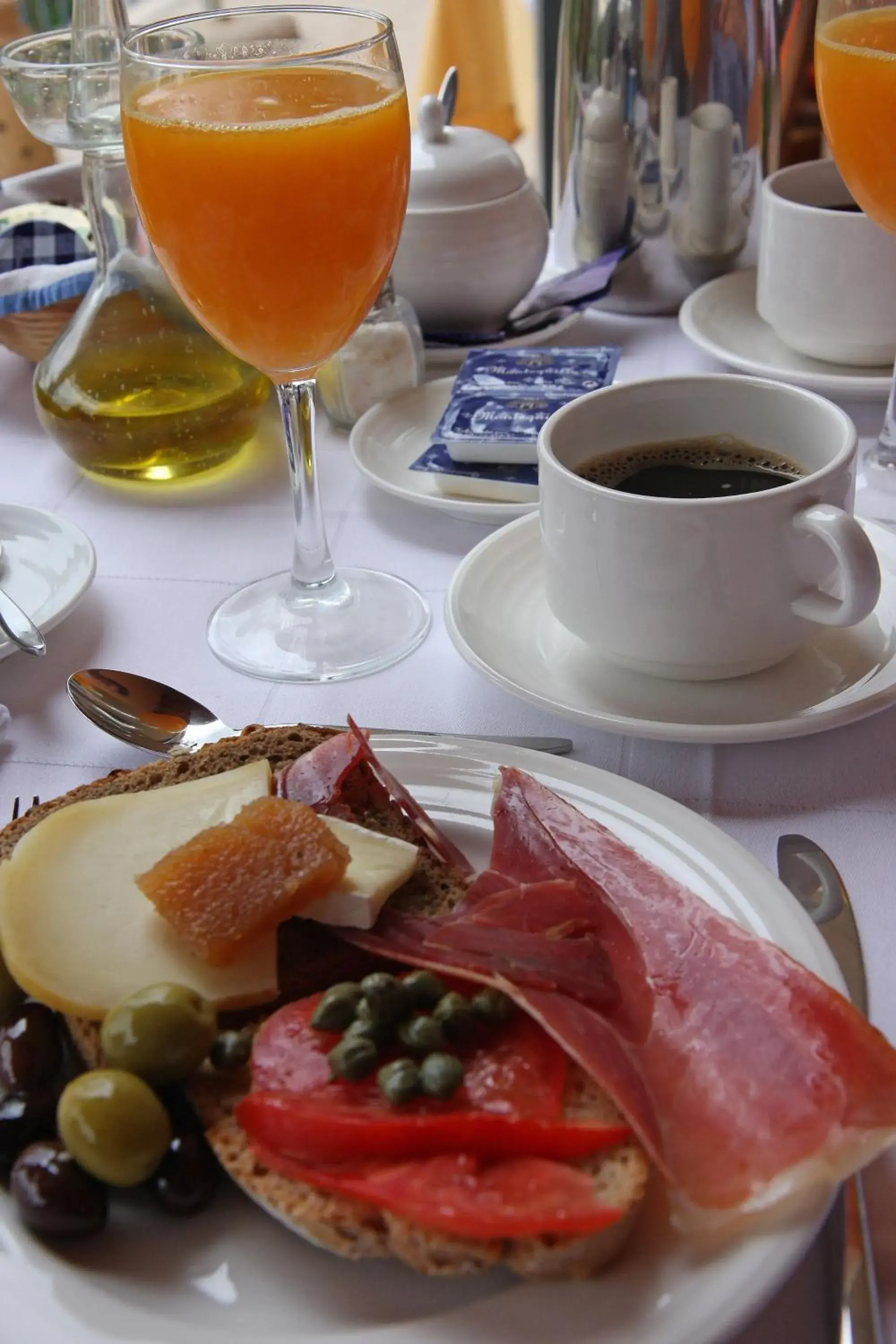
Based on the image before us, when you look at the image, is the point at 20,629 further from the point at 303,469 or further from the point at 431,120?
the point at 431,120

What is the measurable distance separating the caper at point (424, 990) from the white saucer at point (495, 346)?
101cm

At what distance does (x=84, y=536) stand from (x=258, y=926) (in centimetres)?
58

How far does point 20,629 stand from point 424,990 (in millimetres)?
537

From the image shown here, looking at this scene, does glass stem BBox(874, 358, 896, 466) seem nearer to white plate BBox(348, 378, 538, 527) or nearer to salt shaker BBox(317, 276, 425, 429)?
white plate BBox(348, 378, 538, 527)

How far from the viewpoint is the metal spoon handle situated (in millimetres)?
997

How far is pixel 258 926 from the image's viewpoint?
2.12ft

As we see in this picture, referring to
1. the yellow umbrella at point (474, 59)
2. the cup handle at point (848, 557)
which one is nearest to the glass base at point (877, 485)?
the cup handle at point (848, 557)

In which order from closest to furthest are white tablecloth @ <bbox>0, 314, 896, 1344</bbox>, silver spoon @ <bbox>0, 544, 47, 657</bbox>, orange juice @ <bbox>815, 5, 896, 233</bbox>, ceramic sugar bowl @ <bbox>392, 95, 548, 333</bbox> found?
white tablecloth @ <bbox>0, 314, 896, 1344</bbox>
silver spoon @ <bbox>0, 544, 47, 657</bbox>
orange juice @ <bbox>815, 5, 896, 233</bbox>
ceramic sugar bowl @ <bbox>392, 95, 548, 333</bbox>

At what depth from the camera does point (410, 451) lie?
1346 mm

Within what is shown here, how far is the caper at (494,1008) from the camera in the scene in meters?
0.60

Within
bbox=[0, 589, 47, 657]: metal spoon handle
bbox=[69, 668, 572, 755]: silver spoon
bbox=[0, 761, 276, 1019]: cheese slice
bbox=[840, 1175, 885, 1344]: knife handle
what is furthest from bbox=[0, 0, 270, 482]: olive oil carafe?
bbox=[840, 1175, 885, 1344]: knife handle

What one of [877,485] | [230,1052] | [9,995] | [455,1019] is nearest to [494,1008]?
[455,1019]

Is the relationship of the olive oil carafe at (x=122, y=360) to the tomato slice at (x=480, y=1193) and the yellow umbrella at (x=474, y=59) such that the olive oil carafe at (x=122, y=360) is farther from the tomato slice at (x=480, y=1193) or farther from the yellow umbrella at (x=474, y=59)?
the yellow umbrella at (x=474, y=59)

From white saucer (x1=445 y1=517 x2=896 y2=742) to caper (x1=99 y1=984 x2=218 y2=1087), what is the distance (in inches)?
13.5
